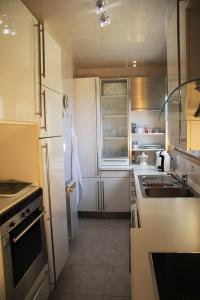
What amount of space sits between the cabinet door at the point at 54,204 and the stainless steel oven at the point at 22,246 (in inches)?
5.2

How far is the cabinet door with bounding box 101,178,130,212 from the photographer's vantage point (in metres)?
4.08

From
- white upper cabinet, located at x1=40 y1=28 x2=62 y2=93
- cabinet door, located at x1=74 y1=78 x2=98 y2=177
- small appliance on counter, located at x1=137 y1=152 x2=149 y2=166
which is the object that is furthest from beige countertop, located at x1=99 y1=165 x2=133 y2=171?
white upper cabinet, located at x1=40 y1=28 x2=62 y2=93

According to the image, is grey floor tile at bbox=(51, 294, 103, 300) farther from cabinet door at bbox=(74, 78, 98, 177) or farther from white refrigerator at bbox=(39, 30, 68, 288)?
cabinet door at bbox=(74, 78, 98, 177)

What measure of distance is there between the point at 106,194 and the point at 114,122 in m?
1.23

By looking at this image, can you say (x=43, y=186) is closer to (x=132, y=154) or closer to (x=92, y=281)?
(x=92, y=281)

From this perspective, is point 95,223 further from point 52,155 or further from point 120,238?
point 52,155

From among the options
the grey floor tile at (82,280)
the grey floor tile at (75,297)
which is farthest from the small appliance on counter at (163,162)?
the grey floor tile at (75,297)

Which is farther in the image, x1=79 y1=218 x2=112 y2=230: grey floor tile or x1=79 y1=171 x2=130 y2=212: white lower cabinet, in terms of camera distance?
x1=79 y1=171 x2=130 y2=212: white lower cabinet

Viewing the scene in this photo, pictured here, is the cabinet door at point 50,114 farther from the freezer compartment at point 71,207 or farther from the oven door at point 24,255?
the freezer compartment at point 71,207

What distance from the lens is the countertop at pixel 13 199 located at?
1593 millimetres

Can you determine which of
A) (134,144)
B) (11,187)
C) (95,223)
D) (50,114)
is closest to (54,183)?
(11,187)

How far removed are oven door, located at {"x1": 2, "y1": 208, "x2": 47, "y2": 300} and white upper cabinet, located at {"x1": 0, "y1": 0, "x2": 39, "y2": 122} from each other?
74 cm

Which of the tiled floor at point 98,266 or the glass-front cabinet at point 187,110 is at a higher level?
the glass-front cabinet at point 187,110

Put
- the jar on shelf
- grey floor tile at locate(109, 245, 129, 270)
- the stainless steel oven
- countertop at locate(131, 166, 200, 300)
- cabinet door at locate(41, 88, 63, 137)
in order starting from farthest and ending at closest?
the jar on shelf
grey floor tile at locate(109, 245, 129, 270)
cabinet door at locate(41, 88, 63, 137)
the stainless steel oven
countertop at locate(131, 166, 200, 300)
